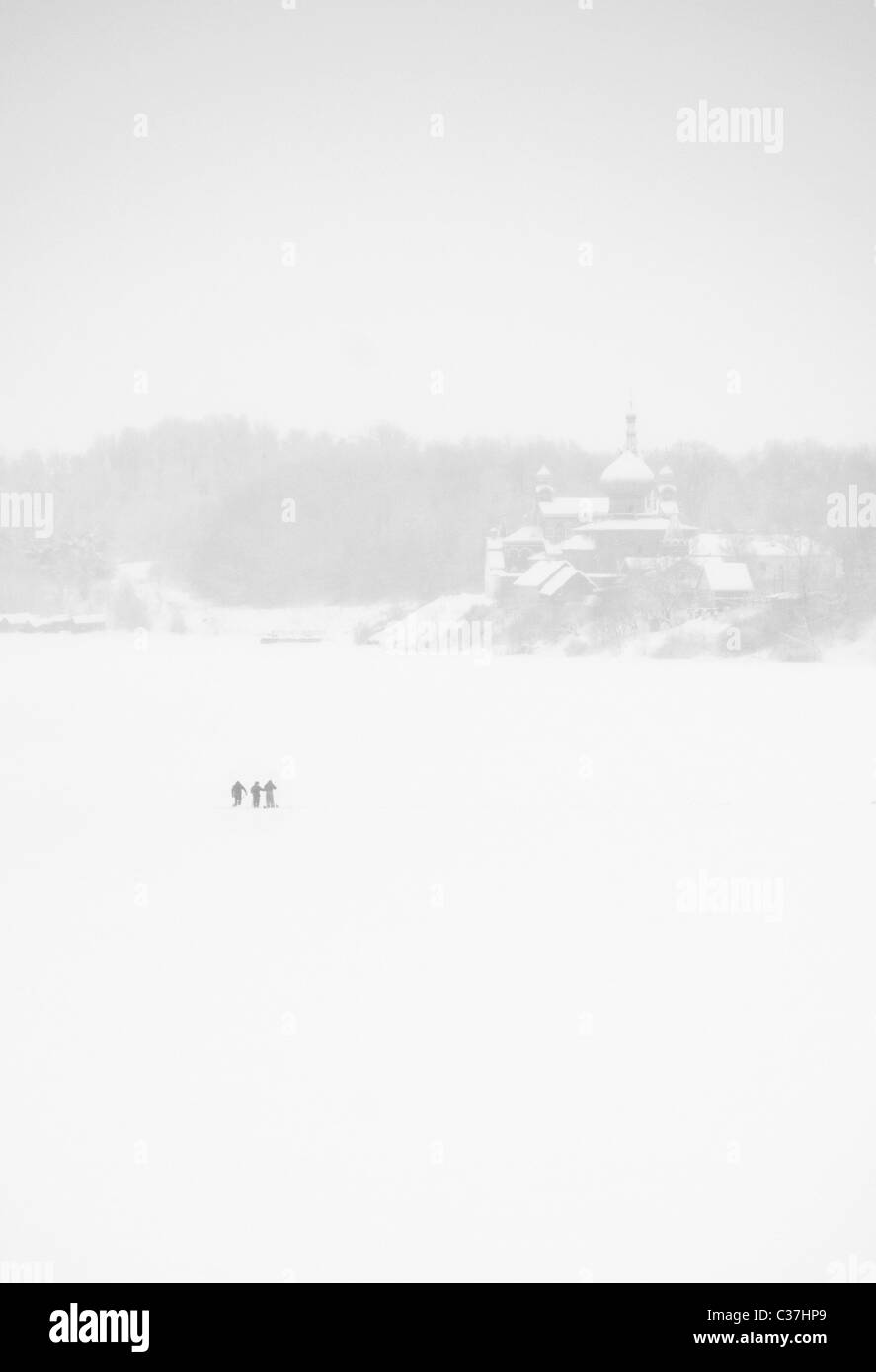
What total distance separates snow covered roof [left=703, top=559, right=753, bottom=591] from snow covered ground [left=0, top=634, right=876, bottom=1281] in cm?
3280

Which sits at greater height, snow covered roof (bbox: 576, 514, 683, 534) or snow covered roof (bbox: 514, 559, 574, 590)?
snow covered roof (bbox: 576, 514, 683, 534)

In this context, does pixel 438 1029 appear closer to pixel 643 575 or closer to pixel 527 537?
pixel 643 575

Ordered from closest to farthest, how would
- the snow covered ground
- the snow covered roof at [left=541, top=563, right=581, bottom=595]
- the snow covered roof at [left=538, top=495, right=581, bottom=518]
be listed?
1. the snow covered ground
2. the snow covered roof at [left=541, top=563, right=581, bottom=595]
3. the snow covered roof at [left=538, top=495, right=581, bottom=518]

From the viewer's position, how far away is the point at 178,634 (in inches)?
2446

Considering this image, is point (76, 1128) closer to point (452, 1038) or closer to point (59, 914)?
point (452, 1038)

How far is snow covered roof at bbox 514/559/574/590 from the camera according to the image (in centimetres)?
5673

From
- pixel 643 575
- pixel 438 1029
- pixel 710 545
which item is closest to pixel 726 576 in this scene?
pixel 643 575

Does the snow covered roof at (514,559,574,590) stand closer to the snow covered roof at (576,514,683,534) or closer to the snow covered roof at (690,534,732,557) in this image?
the snow covered roof at (576,514,683,534)

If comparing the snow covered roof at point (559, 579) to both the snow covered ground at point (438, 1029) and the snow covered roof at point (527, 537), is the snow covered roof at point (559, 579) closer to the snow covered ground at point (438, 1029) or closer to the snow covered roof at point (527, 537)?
the snow covered roof at point (527, 537)

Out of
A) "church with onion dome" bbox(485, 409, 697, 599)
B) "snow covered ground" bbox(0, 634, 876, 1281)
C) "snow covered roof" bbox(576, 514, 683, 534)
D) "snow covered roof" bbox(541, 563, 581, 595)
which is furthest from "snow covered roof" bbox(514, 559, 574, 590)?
"snow covered ground" bbox(0, 634, 876, 1281)


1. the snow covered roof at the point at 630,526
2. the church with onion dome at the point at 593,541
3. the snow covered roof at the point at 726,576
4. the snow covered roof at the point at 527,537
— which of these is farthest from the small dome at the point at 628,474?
the snow covered roof at the point at 726,576

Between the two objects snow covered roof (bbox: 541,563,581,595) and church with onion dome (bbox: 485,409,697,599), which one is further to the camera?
church with onion dome (bbox: 485,409,697,599)
